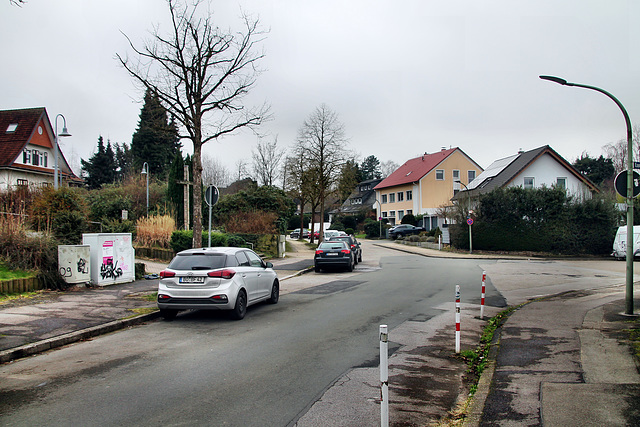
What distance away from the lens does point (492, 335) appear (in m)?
9.02

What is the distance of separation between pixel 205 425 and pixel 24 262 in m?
11.0

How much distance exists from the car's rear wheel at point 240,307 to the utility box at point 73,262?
18.8 ft

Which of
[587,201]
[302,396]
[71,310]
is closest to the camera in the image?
[302,396]

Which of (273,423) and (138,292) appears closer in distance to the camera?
(273,423)

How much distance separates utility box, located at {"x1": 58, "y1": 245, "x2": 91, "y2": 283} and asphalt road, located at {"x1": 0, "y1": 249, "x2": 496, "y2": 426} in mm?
4215

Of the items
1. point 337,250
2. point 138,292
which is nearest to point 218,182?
point 337,250

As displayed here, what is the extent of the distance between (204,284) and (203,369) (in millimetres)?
3774

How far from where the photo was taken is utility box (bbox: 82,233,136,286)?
1427 cm

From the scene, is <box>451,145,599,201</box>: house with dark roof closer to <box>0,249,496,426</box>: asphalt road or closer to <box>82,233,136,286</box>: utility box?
<box>82,233,136,286</box>: utility box

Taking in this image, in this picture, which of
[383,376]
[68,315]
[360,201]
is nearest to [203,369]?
[383,376]

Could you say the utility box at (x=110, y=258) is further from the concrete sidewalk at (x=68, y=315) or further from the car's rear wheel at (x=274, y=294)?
the car's rear wheel at (x=274, y=294)

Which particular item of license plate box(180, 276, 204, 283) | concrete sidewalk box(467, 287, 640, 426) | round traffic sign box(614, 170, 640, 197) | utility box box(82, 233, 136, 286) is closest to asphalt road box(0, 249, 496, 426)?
license plate box(180, 276, 204, 283)

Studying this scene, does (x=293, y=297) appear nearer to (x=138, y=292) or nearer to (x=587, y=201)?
(x=138, y=292)

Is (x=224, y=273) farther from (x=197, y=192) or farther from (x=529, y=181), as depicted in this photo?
(x=529, y=181)
